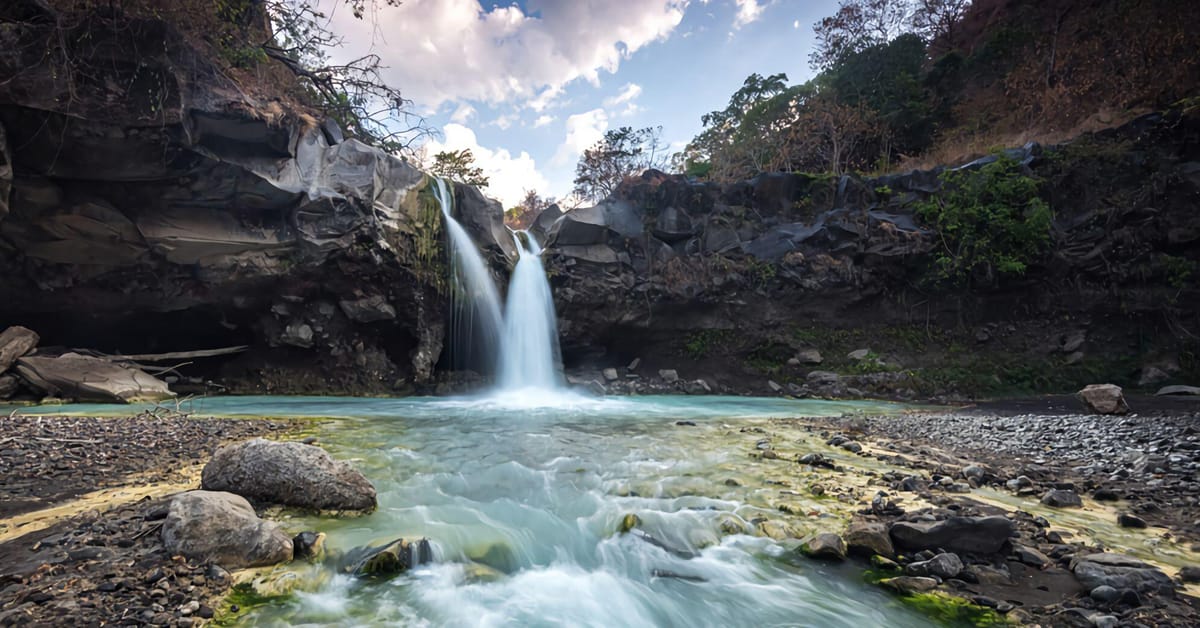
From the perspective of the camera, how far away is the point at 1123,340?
1427cm

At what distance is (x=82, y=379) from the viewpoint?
1041 cm

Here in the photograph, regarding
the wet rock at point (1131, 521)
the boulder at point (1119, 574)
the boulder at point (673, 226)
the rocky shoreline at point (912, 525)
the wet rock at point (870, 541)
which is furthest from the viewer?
the boulder at point (673, 226)

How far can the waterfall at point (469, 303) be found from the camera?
632 inches

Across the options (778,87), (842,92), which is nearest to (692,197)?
(842,92)

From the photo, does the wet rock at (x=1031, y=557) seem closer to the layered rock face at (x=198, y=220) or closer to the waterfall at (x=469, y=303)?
the layered rock face at (x=198, y=220)

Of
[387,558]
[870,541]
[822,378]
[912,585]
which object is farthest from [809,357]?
[387,558]

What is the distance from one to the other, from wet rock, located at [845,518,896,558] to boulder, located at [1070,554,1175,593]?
100 centimetres

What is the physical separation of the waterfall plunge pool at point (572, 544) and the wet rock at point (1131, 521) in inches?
88.6

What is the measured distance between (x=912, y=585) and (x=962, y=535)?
657 millimetres

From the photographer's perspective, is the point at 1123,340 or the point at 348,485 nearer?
the point at 348,485

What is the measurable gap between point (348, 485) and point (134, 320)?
614 inches

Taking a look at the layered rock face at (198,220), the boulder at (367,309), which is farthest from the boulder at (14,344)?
the boulder at (367,309)

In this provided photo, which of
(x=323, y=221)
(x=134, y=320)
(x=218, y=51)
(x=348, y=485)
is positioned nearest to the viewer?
(x=348, y=485)

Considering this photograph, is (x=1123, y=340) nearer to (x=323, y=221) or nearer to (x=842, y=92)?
(x=842, y=92)
